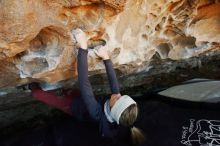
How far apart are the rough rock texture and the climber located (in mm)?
66

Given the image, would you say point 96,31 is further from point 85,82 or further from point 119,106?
point 119,106

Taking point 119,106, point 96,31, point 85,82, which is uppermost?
point 96,31

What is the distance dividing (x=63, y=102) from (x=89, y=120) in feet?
0.52

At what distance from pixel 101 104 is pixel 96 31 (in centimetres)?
36

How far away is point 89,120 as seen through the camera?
181cm

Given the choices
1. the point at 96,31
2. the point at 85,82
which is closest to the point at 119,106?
the point at 85,82

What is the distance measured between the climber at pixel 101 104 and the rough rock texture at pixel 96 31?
7cm

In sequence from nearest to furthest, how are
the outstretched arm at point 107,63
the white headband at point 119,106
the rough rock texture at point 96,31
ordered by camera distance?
the rough rock texture at point 96,31 → the white headband at point 119,106 → the outstretched arm at point 107,63

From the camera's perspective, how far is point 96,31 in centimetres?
148

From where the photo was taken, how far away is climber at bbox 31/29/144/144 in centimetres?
146

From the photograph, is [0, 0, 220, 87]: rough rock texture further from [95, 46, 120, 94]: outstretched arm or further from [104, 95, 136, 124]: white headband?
[104, 95, 136, 124]: white headband

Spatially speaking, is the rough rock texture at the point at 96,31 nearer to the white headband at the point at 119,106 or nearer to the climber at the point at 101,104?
the climber at the point at 101,104

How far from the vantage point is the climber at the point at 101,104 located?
1455 mm

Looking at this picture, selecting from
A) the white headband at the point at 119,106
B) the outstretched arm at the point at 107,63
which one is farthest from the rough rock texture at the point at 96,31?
the white headband at the point at 119,106
